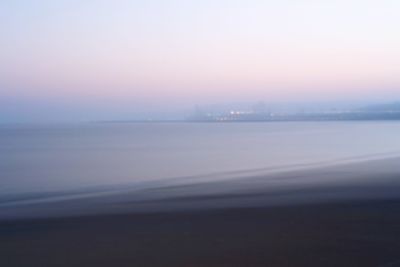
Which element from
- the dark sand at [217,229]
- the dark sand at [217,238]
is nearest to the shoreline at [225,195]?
the dark sand at [217,229]

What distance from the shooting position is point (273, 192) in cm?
2748

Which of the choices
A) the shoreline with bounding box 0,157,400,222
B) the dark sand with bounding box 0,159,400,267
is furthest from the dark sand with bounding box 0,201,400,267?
the shoreline with bounding box 0,157,400,222

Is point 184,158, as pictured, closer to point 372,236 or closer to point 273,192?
point 273,192

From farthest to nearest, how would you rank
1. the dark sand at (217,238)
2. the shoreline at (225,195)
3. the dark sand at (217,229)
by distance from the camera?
the shoreline at (225,195)
the dark sand at (217,229)
the dark sand at (217,238)

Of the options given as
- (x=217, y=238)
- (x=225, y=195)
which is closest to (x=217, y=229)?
(x=217, y=238)

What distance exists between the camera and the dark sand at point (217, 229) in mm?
Result: 13828

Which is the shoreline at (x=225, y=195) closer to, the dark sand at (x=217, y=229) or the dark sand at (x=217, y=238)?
the dark sand at (x=217, y=229)

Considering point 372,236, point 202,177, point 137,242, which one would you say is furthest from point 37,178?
point 372,236

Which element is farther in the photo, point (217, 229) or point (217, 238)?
point (217, 229)

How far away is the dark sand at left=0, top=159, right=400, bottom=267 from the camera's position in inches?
544

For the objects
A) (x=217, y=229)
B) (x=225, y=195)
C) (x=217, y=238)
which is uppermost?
(x=217, y=238)

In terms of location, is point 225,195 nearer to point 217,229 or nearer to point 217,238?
point 217,229

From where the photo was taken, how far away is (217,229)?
17.7 meters

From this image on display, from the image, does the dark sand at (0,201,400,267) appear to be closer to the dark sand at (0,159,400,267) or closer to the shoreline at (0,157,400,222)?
the dark sand at (0,159,400,267)
